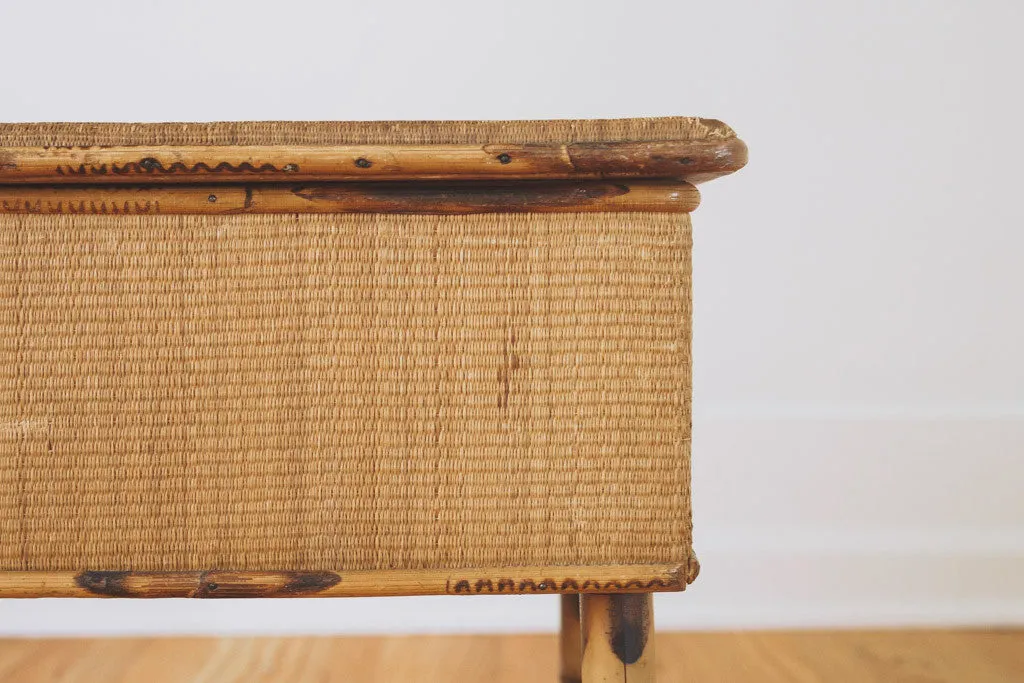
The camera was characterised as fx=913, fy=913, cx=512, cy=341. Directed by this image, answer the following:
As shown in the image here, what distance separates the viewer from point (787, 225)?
1.24m

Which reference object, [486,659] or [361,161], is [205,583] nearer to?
[361,161]

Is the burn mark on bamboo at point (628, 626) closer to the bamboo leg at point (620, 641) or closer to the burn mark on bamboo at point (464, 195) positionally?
the bamboo leg at point (620, 641)

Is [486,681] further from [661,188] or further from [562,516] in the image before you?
[661,188]

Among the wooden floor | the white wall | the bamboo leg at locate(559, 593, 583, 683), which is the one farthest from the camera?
the white wall

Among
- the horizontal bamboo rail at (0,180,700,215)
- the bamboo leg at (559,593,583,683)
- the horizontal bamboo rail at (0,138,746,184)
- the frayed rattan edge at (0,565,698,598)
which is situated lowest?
the bamboo leg at (559,593,583,683)

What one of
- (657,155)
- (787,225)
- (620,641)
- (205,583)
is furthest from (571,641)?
(787,225)

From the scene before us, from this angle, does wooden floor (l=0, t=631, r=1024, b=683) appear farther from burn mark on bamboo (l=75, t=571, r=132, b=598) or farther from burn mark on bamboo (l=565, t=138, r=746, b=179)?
burn mark on bamboo (l=565, t=138, r=746, b=179)

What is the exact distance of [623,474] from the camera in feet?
1.85

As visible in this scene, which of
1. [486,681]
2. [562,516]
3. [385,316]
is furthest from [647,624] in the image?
[486,681]

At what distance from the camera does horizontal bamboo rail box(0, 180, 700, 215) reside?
1.77ft

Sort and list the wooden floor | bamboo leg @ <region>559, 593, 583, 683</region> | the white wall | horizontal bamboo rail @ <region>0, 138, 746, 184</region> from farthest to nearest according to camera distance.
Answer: the white wall, the wooden floor, bamboo leg @ <region>559, 593, 583, 683</region>, horizontal bamboo rail @ <region>0, 138, 746, 184</region>

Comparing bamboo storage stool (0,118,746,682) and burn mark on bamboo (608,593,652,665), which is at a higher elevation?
bamboo storage stool (0,118,746,682)

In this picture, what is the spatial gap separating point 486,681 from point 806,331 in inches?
24.6

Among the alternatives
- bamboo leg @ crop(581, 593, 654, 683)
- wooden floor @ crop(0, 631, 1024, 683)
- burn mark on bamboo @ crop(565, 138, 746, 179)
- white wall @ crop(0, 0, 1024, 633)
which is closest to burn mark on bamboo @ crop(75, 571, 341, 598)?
bamboo leg @ crop(581, 593, 654, 683)
